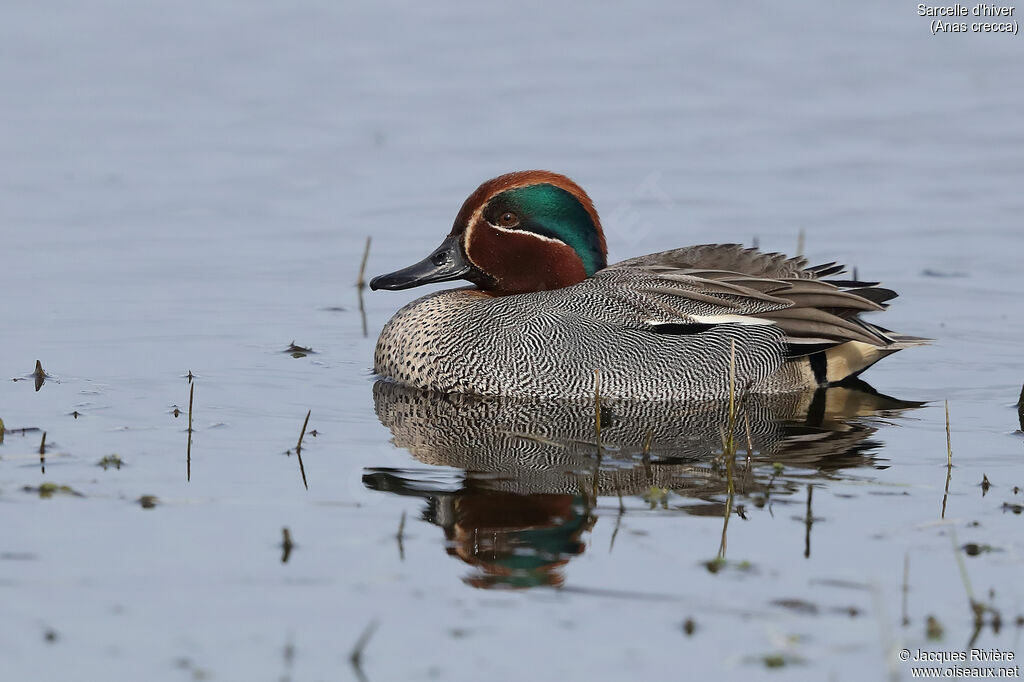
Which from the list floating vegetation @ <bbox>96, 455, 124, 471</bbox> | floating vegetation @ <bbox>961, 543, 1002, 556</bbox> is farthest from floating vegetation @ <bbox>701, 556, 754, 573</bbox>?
floating vegetation @ <bbox>96, 455, 124, 471</bbox>

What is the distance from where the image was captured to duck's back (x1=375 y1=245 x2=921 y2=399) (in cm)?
900

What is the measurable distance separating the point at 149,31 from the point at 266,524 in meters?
12.0

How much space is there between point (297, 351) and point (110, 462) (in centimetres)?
278

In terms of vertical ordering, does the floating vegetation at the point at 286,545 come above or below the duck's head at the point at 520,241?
below

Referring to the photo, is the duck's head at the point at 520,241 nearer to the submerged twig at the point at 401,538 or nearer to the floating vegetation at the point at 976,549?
the submerged twig at the point at 401,538

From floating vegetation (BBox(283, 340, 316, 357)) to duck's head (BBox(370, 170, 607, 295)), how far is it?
69 centimetres

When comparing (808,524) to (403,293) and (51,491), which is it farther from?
(403,293)

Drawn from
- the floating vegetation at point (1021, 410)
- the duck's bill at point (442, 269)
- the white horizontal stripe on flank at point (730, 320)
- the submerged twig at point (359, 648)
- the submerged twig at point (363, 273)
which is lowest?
the submerged twig at point (359, 648)

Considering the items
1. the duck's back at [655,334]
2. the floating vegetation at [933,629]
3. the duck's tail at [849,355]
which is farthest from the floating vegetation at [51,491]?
the duck's tail at [849,355]

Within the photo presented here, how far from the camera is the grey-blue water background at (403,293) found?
5.47 m

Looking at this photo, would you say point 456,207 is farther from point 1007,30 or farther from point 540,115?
point 1007,30

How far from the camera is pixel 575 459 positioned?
7613mm

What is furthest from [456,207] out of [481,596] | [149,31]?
[481,596]

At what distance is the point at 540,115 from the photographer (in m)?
15.3
